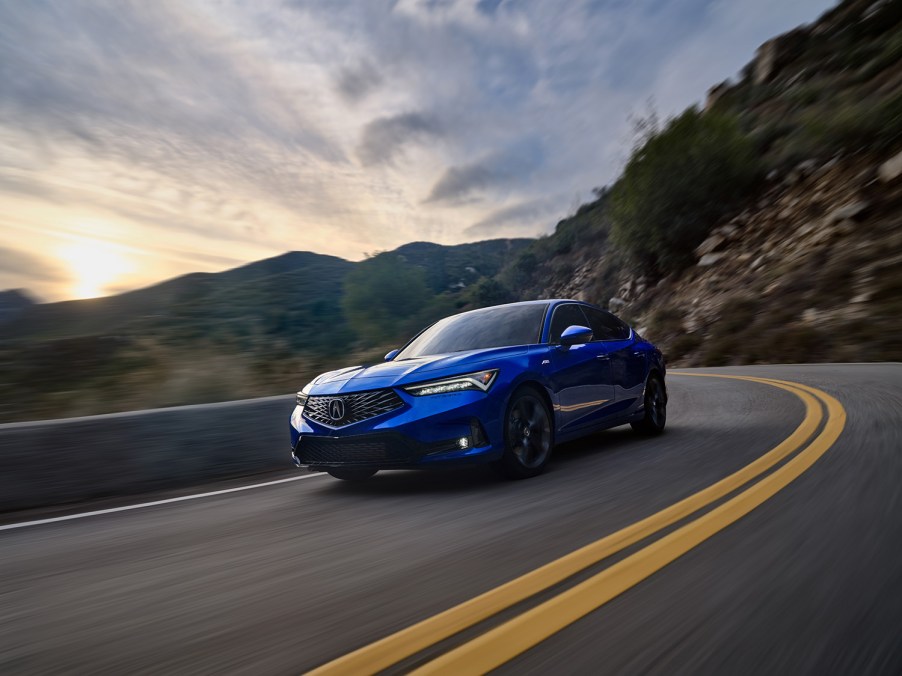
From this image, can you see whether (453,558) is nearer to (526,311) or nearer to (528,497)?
(528,497)

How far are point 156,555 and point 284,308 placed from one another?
57.5 meters

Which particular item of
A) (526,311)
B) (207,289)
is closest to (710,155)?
(526,311)

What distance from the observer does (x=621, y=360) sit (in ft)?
23.0

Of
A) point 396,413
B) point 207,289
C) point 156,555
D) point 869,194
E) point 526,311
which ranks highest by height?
point 207,289

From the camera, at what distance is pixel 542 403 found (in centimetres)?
559

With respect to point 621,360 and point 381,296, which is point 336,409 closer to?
point 621,360

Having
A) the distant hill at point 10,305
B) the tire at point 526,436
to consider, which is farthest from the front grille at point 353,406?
the distant hill at point 10,305

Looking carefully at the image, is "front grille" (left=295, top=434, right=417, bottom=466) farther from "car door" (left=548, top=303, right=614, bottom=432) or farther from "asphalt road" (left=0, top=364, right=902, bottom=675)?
"car door" (left=548, top=303, right=614, bottom=432)

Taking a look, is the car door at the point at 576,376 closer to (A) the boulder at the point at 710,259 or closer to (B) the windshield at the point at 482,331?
(B) the windshield at the point at 482,331

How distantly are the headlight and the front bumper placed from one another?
37 millimetres

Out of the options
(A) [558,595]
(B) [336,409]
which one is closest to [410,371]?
(B) [336,409]

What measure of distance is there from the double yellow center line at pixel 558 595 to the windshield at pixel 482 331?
221 centimetres

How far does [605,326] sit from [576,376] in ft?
4.36

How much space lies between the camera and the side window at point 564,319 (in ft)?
20.6
